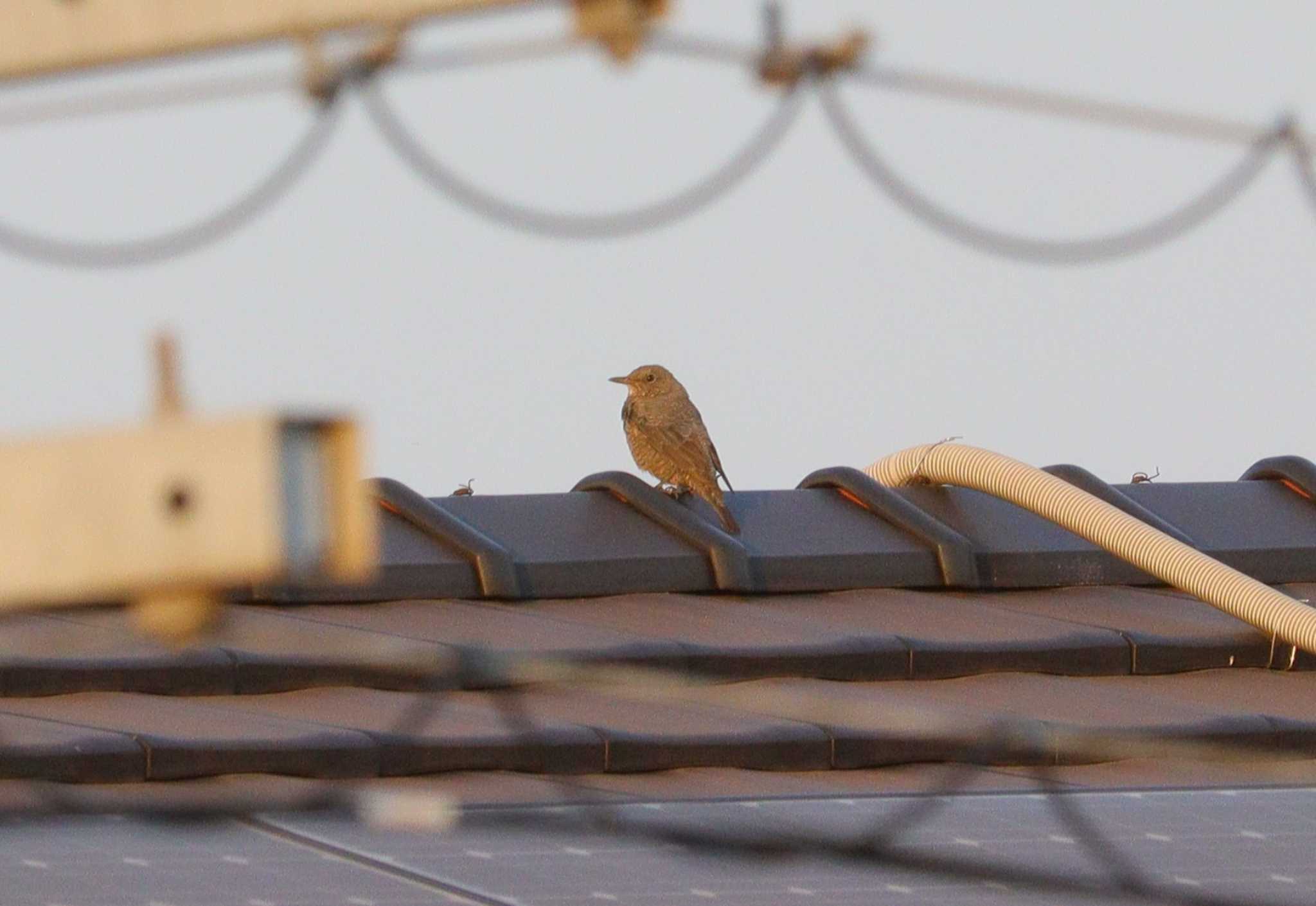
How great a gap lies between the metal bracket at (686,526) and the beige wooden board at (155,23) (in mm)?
4742

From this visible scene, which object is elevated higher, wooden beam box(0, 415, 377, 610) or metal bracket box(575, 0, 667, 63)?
metal bracket box(575, 0, 667, 63)

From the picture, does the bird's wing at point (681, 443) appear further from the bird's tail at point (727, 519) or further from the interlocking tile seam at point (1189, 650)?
the interlocking tile seam at point (1189, 650)

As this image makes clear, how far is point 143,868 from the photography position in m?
4.18

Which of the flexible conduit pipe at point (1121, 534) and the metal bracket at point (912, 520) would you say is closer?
the flexible conduit pipe at point (1121, 534)

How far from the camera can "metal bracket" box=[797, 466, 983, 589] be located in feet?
24.0

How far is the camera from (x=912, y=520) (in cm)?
748

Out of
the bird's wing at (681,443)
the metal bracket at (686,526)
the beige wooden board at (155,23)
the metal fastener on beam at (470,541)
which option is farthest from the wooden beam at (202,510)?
the bird's wing at (681,443)

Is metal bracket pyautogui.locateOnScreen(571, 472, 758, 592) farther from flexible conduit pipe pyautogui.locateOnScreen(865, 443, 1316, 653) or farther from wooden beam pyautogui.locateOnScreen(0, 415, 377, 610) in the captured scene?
wooden beam pyautogui.locateOnScreen(0, 415, 377, 610)

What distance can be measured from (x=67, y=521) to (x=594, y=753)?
3212 millimetres

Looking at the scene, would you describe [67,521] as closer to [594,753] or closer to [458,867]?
[458,867]

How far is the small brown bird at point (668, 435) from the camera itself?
30.2 ft

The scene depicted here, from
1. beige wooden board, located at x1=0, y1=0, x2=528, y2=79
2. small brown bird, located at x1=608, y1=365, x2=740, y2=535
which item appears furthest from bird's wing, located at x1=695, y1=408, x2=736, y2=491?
beige wooden board, located at x1=0, y1=0, x2=528, y2=79

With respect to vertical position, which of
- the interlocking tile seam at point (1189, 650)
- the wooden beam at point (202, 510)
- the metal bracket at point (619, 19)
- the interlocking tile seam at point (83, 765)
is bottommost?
the interlocking tile seam at point (83, 765)

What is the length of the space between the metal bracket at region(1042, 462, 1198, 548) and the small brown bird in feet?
3.54
